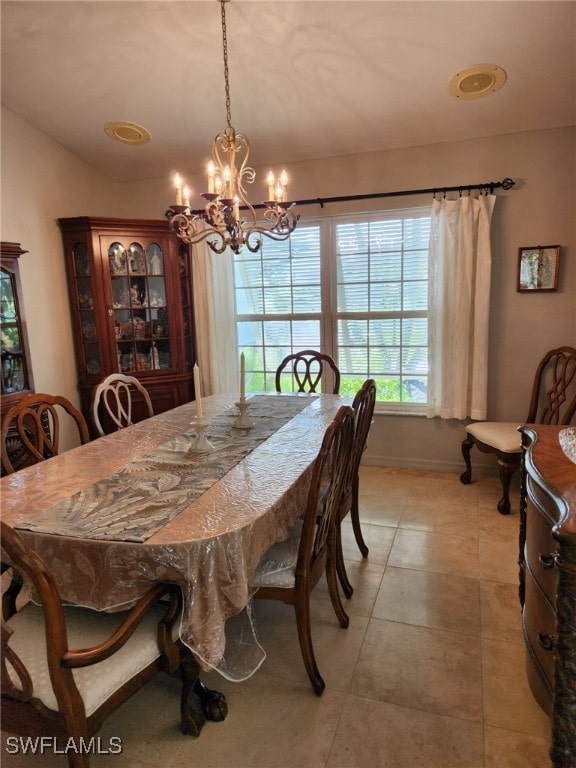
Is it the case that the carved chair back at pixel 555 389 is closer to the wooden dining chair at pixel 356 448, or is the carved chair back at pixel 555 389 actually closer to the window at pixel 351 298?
the window at pixel 351 298

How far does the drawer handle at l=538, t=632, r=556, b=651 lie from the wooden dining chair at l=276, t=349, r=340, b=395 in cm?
204

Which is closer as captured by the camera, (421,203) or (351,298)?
(421,203)

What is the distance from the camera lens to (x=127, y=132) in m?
3.32

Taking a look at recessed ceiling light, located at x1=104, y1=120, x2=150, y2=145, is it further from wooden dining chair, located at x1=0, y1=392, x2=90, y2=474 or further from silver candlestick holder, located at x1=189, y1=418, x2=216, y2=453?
silver candlestick holder, located at x1=189, y1=418, x2=216, y2=453

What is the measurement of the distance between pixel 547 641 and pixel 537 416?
231 cm

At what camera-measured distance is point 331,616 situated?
80.6 inches

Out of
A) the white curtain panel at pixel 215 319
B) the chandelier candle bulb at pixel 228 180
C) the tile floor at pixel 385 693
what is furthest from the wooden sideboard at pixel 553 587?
the white curtain panel at pixel 215 319

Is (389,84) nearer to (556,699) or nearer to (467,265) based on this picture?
(467,265)

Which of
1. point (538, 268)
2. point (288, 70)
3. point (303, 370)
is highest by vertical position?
point (288, 70)

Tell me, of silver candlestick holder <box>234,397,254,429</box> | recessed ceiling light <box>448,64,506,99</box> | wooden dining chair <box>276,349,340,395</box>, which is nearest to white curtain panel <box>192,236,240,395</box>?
wooden dining chair <box>276,349,340,395</box>

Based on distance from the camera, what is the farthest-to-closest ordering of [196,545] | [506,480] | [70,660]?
[506,480] → [196,545] → [70,660]

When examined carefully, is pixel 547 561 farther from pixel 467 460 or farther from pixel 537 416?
pixel 537 416

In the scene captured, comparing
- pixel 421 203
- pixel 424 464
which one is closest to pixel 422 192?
pixel 421 203

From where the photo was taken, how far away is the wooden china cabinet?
3586 millimetres
